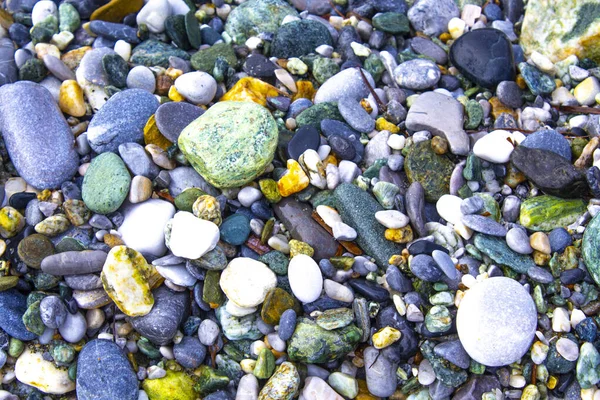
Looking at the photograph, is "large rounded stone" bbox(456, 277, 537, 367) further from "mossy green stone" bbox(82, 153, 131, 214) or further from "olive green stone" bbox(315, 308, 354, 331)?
"mossy green stone" bbox(82, 153, 131, 214)

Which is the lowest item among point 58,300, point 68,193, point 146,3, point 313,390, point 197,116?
point 313,390

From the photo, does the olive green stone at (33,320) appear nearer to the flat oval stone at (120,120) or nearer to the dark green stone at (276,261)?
the flat oval stone at (120,120)

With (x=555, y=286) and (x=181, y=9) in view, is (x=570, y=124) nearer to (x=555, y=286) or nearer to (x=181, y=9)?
(x=555, y=286)

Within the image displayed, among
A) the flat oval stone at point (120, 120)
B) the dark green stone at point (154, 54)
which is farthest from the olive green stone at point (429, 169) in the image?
the dark green stone at point (154, 54)

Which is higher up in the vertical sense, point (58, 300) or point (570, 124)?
point (570, 124)

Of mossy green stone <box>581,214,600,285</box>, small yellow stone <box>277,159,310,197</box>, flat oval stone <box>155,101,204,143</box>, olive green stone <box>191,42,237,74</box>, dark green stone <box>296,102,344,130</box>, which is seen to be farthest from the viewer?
olive green stone <box>191,42,237,74</box>

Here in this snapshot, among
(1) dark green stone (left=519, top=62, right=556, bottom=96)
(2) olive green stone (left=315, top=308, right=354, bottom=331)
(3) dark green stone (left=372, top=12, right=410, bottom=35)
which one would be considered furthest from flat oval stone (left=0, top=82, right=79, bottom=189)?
(1) dark green stone (left=519, top=62, right=556, bottom=96)

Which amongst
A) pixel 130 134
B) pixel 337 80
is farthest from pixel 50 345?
pixel 337 80
